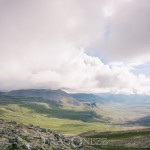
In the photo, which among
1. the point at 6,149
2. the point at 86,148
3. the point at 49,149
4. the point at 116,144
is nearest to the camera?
the point at 6,149

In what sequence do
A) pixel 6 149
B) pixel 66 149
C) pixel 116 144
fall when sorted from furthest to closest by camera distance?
pixel 116 144 → pixel 66 149 → pixel 6 149

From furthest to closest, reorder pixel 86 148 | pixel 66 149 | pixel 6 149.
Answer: pixel 86 148 → pixel 66 149 → pixel 6 149

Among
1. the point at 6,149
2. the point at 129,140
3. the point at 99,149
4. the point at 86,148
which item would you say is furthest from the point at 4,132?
the point at 129,140

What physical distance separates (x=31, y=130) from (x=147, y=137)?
75553 mm

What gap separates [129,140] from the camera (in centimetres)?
17062

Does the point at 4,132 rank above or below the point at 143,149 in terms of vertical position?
above

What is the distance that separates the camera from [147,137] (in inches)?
6550

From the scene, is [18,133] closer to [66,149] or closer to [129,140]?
[66,149]

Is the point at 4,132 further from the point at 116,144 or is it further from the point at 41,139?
the point at 116,144

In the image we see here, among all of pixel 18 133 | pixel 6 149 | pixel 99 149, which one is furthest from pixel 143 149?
pixel 6 149

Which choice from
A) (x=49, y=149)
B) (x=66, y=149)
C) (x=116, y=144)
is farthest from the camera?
(x=116, y=144)

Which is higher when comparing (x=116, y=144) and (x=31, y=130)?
(x=31, y=130)

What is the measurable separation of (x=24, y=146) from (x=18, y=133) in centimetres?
2446

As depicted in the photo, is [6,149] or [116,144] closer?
[6,149]
